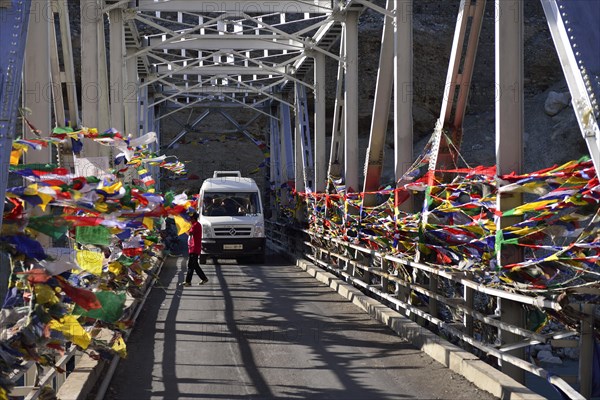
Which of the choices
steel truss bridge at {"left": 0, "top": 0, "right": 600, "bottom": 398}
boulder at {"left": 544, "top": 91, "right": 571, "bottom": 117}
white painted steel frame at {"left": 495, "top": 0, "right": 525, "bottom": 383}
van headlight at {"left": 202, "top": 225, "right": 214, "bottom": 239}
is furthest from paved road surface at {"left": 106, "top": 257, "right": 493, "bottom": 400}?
boulder at {"left": 544, "top": 91, "right": 571, "bottom": 117}

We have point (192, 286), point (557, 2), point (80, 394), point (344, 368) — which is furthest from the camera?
point (192, 286)

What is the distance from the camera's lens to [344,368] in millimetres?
9984

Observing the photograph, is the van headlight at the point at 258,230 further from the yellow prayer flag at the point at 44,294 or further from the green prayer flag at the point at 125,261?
the yellow prayer flag at the point at 44,294

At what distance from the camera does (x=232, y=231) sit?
26797 millimetres

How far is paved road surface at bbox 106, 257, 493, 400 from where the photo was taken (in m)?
8.80

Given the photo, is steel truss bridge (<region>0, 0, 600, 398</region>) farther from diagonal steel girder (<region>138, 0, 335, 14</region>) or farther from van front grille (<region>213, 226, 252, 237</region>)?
van front grille (<region>213, 226, 252, 237</region>)

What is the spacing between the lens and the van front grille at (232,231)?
2671 centimetres

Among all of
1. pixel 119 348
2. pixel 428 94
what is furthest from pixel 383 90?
pixel 428 94

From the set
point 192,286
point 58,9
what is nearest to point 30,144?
point 58,9

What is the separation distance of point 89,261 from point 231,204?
21.5 metres

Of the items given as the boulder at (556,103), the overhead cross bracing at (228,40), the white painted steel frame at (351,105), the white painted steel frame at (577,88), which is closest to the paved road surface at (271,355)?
the white painted steel frame at (351,105)

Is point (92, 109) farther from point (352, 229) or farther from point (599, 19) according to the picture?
point (599, 19)

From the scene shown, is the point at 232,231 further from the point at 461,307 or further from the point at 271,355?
the point at 461,307

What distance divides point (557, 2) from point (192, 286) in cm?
1453
